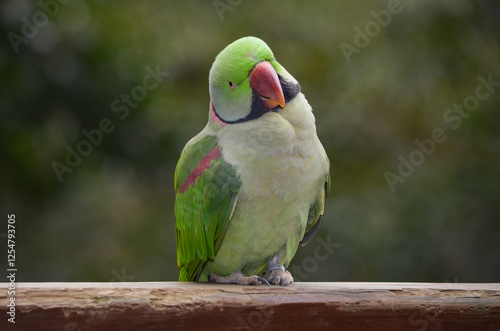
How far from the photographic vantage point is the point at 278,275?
183 centimetres

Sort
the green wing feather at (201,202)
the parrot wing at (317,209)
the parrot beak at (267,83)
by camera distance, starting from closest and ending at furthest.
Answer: the parrot beak at (267,83) → the green wing feather at (201,202) → the parrot wing at (317,209)

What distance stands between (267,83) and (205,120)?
91.7 inches

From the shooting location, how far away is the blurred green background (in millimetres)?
3410

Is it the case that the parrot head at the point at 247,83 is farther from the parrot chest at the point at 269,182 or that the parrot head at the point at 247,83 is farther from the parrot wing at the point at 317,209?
the parrot wing at the point at 317,209

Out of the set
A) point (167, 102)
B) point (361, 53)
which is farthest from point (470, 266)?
point (167, 102)

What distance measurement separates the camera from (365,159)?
4.27 metres

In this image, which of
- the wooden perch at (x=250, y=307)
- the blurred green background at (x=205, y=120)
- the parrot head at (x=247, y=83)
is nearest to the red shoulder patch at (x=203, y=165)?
the parrot head at (x=247, y=83)

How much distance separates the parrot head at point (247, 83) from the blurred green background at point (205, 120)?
1877 mm

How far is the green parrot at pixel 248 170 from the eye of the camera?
174 cm

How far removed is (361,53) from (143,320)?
3.32 m

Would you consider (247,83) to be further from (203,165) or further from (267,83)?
(203,165)

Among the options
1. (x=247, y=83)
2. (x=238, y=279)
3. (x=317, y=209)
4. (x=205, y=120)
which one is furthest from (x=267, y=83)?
(x=205, y=120)

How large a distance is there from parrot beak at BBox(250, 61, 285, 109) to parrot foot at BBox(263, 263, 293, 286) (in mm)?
540

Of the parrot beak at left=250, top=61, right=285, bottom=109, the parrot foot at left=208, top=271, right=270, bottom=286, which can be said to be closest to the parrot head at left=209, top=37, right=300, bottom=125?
the parrot beak at left=250, top=61, right=285, bottom=109
